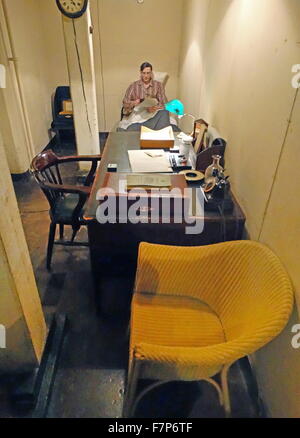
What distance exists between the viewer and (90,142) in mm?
3453

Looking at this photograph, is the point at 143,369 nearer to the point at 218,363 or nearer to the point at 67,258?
the point at 218,363

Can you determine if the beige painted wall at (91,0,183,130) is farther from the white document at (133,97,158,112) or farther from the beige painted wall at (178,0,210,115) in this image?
the white document at (133,97,158,112)

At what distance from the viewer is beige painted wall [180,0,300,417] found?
105 centimetres

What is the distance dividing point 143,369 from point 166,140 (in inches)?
62.1

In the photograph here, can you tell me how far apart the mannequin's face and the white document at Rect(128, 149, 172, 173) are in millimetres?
2104

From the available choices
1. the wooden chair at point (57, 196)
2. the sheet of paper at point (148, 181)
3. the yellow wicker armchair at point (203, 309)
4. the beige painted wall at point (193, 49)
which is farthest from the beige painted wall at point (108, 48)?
the yellow wicker armchair at point (203, 309)

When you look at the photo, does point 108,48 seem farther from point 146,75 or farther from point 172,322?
point 172,322

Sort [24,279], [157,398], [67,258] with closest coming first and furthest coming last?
[24,279] → [157,398] → [67,258]

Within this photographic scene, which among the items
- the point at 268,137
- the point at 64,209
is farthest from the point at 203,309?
the point at 64,209

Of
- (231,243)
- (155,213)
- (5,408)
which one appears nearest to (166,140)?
(155,213)

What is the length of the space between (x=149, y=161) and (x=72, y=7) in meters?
1.97

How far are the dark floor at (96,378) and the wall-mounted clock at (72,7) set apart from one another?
2462 millimetres

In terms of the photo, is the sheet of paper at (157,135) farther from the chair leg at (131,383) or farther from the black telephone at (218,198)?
the chair leg at (131,383)

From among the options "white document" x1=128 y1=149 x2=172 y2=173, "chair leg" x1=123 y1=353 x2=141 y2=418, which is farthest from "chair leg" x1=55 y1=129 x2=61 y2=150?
"chair leg" x1=123 y1=353 x2=141 y2=418
